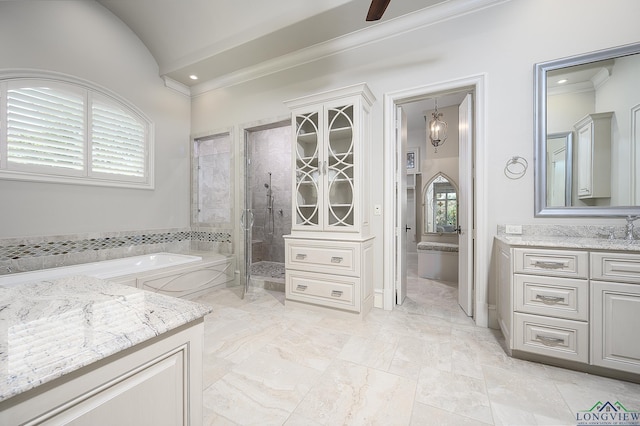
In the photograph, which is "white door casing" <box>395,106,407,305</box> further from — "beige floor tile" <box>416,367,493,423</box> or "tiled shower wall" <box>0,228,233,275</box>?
"tiled shower wall" <box>0,228,233,275</box>

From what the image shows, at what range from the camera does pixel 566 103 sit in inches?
84.9

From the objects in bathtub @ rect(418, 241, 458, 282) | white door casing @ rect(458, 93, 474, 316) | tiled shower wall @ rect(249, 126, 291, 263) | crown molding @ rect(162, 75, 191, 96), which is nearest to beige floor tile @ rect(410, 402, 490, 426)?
white door casing @ rect(458, 93, 474, 316)

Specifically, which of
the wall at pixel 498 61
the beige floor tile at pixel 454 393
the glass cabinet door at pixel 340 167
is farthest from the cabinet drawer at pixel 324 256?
the beige floor tile at pixel 454 393

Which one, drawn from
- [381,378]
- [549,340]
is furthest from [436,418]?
[549,340]

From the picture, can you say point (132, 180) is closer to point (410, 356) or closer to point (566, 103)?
point (410, 356)

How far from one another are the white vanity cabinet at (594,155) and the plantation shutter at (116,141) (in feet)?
15.6

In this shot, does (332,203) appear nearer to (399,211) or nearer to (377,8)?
(399,211)

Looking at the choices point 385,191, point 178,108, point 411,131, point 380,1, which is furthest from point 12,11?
point 411,131

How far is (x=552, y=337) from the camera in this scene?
177cm

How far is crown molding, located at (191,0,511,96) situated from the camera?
2438mm

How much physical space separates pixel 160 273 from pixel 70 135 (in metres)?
1.82

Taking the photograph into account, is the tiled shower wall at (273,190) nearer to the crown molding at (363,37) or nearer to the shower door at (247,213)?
the shower door at (247,213)

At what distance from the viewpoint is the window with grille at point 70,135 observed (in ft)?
8.33

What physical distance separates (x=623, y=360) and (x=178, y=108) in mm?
5379
